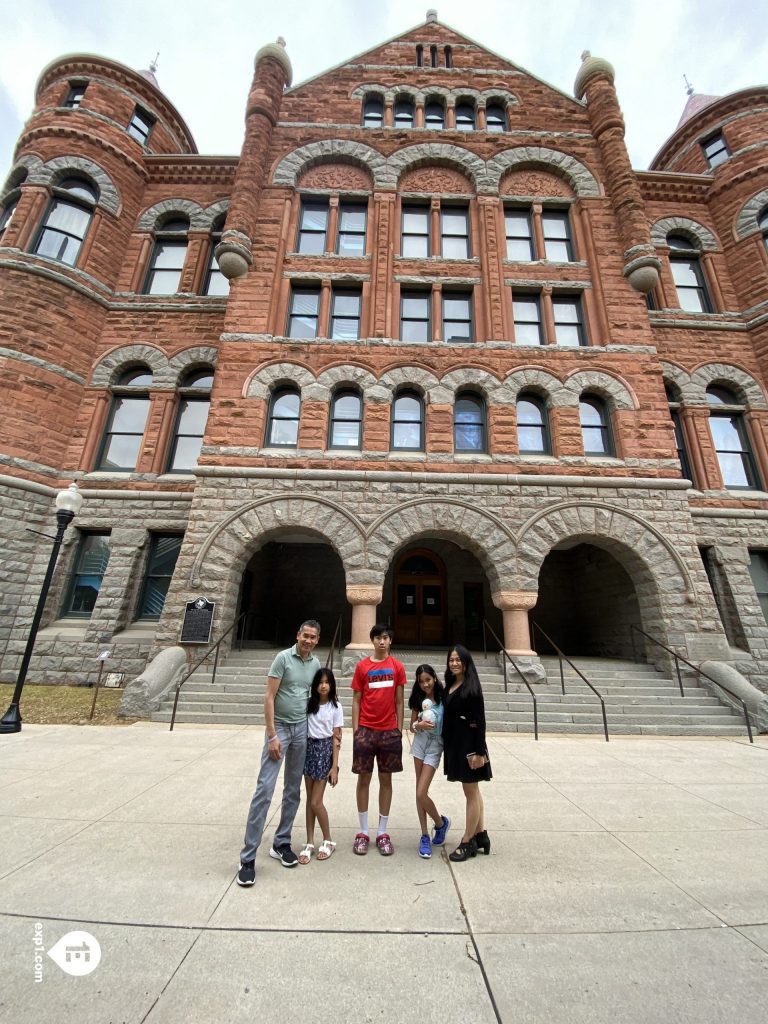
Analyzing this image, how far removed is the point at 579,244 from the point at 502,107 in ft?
22.3

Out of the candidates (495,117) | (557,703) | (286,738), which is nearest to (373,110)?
(495,117)

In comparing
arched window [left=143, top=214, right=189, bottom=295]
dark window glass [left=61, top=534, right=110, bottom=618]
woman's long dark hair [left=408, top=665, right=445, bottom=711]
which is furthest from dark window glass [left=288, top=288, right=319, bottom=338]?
woman's long dark hair [left=408, top=665, right=445, bottom=711]

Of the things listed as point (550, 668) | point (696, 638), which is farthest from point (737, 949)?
point (696, 638)

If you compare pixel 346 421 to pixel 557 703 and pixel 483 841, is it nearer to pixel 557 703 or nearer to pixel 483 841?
pixel 557 703

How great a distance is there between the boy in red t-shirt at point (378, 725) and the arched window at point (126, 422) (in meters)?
11.9

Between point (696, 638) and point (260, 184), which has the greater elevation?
point (260, 184)

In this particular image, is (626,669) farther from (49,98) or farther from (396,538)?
(49,98)

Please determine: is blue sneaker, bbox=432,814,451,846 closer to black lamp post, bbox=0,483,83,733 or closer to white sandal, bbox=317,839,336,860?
white sandal, bbox=317,839,336,860

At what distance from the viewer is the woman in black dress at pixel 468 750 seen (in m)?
3.39

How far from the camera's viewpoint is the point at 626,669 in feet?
33.4

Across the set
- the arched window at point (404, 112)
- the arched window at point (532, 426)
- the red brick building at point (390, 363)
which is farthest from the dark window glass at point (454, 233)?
the arched window at point (532, 426)

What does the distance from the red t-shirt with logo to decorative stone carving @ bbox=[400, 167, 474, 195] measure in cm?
1600

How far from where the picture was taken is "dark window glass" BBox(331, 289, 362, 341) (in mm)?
13141

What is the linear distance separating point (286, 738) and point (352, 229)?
1538cm
